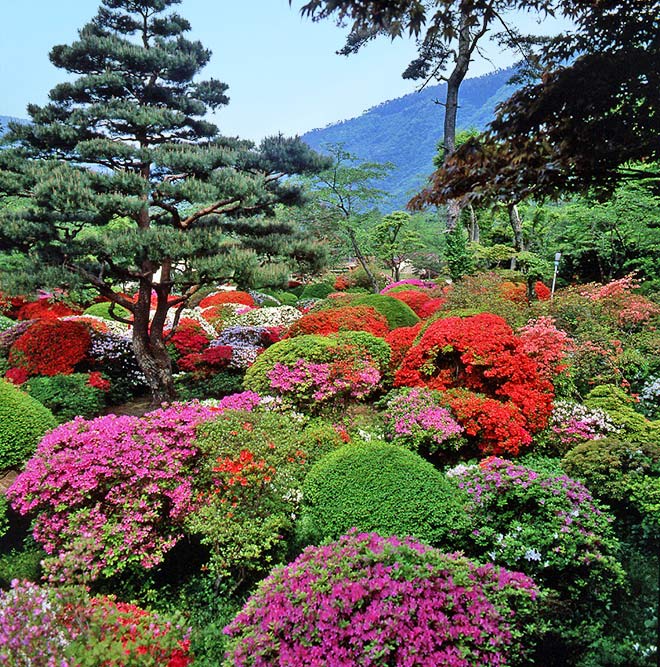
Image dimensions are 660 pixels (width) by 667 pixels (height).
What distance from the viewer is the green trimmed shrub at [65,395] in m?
6.52

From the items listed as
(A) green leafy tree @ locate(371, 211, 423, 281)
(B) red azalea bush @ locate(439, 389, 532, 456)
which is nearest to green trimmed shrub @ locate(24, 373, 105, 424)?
(B) red azalea bush @ locate(439, 389, 532, 456)

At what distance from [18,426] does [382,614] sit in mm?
4423

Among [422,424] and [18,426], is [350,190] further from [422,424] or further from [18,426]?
[18,426]

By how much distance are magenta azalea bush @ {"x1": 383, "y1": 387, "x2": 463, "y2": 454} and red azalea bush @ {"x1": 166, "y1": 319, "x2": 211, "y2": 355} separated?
576 cm

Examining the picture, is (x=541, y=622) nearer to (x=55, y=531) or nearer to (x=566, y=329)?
(x=55, y=531)

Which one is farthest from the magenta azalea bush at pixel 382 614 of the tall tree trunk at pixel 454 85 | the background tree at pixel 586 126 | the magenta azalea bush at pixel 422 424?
the tall tree trunk at pixel 454 85

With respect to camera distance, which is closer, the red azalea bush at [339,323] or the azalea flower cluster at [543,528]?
the azalea flower cluster at [543,528]

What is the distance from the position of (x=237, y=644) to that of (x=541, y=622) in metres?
1.74

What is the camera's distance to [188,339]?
9867 millimetres

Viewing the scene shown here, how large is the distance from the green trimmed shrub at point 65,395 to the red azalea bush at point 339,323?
3.37 metres

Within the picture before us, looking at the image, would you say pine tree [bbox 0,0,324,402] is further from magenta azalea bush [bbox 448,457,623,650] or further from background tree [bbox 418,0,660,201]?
magenta azalea bush [bbox 448,457,623,650]

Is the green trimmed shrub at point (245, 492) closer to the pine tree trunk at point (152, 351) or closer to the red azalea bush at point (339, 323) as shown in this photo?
the red azalea bush at point (339, 323)

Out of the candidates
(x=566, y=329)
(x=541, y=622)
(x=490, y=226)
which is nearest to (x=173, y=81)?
(x=566, y=329)

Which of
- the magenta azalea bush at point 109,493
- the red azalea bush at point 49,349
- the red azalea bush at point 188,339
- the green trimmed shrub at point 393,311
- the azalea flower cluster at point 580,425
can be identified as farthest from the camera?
the red azalea bush at point 188,339
